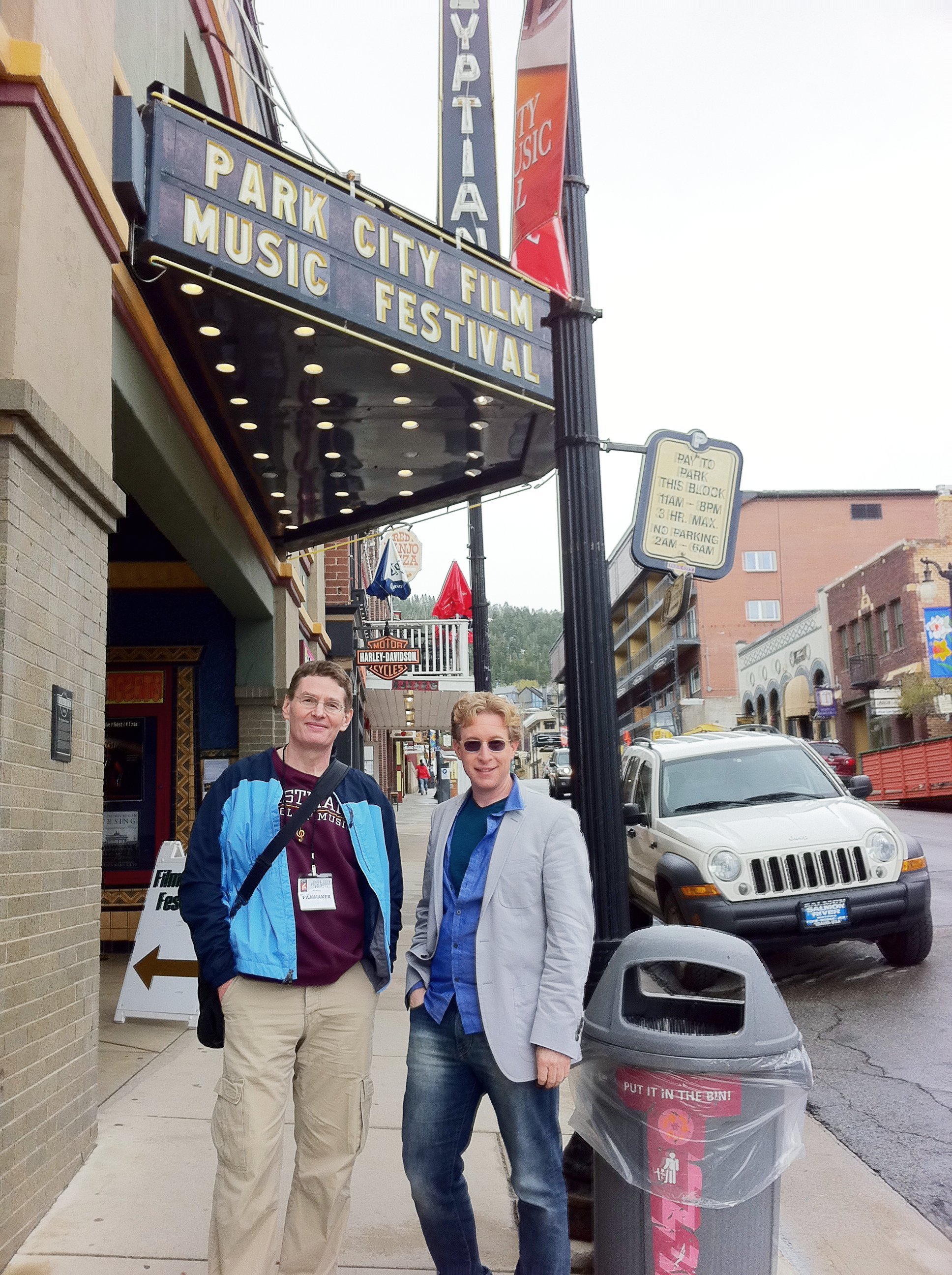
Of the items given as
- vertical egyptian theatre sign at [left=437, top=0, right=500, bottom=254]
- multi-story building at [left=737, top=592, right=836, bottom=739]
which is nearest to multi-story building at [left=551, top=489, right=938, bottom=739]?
multi-story building at [left=737, top=592, right=836, bottom=739]

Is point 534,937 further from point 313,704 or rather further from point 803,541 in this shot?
point 803,541

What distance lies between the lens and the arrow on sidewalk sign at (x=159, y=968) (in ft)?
23.3

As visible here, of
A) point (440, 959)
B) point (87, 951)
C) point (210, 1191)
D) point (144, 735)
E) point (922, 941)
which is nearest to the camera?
point (440, 959)

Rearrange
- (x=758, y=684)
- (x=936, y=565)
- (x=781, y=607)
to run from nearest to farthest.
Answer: (x=936, y=565)
(x=758, y=684)
(x=781, y=607)

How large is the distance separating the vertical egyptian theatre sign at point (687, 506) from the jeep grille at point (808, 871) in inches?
128

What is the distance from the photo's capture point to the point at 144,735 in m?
10.6

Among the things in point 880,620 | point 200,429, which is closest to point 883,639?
point 880,620

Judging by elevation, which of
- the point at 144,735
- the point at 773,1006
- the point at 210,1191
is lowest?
the point at 210,1191

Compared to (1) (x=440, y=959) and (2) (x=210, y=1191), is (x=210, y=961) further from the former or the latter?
(2) (x=210, y=1191)

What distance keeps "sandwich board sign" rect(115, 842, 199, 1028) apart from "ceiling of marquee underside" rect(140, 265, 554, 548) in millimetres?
3676

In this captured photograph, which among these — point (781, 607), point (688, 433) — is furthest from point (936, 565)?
point (688, 433)

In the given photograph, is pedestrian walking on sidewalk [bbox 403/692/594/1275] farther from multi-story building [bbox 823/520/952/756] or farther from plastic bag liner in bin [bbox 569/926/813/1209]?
multi-story building [bbox 823/520/952/756]

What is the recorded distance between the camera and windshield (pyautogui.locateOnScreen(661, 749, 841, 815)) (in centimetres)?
884

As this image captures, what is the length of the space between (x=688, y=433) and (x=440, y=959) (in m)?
2.82
